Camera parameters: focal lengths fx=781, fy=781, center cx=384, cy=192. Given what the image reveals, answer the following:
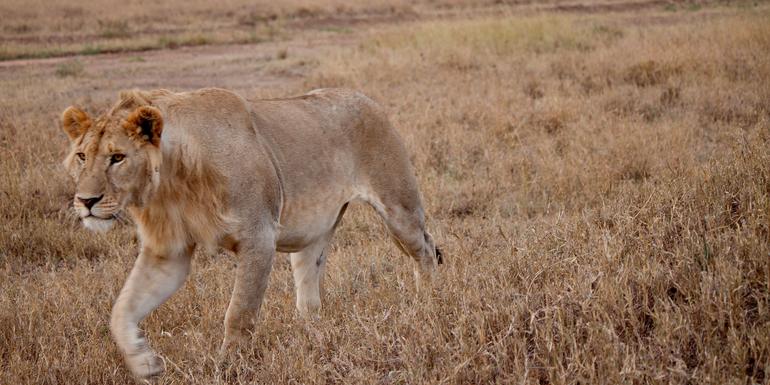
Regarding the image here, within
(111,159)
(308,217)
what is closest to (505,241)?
(308,217)

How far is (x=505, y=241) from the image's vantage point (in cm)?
528

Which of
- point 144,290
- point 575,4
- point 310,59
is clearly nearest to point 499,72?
point 310,59

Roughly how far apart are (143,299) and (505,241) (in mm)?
2461

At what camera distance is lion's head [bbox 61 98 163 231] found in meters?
3.35

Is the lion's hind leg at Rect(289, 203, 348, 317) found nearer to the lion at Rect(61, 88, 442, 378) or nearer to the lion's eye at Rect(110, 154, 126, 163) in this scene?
the lion at Rect(61, 88, 442, 378)

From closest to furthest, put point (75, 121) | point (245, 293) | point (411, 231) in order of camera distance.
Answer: point (75, 121) < point (245, 293) < point (411, 231)

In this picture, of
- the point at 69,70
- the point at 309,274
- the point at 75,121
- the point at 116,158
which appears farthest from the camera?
the point at 69,70

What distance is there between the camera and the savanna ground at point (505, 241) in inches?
127

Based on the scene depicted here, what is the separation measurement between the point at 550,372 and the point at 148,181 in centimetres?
194

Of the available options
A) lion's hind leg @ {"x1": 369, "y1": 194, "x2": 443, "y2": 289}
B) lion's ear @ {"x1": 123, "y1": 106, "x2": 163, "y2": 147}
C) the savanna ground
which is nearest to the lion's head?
lion's ear @ {"x1": 123, "y1": 106, "x2": 163, "y2": 147}

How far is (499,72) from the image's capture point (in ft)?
42.2

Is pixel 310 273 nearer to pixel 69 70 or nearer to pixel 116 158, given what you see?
pixel 116 158

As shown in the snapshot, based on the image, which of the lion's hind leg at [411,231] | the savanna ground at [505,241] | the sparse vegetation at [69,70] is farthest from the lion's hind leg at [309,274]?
the sparse vegetation at [69,70]

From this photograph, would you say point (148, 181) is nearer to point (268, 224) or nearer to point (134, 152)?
point (134, 152)
